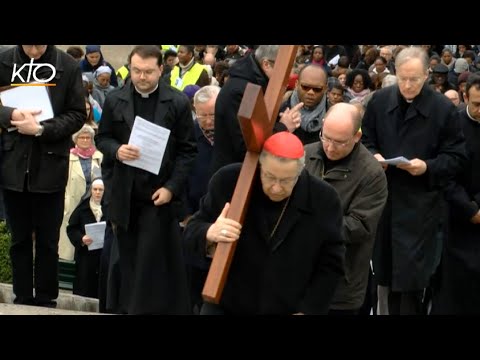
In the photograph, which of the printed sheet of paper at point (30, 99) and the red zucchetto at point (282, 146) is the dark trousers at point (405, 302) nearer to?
the printed sheet of paper at point (30, 99)

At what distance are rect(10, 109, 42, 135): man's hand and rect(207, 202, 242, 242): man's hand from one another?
2.84 meters

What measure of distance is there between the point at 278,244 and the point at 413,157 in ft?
8.96

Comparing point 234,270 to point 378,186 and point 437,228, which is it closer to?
point 378,186

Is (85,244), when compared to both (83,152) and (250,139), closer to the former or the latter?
(83,152)

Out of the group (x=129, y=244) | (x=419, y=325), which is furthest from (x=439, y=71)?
(x=419, y=325)

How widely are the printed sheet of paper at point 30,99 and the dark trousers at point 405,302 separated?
9.06 ft

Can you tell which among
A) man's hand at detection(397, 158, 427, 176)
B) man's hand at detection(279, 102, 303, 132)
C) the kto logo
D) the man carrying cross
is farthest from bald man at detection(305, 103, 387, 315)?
the kto logo

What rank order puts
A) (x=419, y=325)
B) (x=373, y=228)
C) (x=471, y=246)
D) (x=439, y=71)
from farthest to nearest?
(x=439, y=71), (x=471, y=246), (x=373, y=228), (x=419, y=325)

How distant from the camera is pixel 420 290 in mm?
7547

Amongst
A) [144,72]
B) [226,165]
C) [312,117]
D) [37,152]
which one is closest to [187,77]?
[312,117]

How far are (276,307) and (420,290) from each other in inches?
117

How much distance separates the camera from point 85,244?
928 centimetres

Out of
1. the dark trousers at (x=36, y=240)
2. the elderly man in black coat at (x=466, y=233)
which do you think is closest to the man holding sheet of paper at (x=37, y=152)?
the dark trousers at (x=36, y=240)

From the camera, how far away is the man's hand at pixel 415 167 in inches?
279
